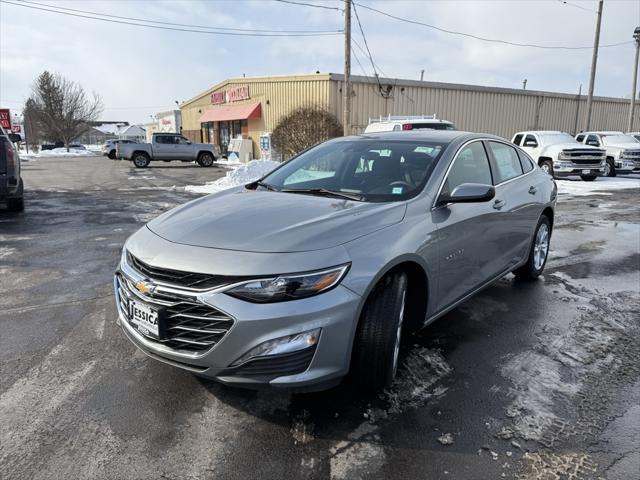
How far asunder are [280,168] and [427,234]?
1831mm

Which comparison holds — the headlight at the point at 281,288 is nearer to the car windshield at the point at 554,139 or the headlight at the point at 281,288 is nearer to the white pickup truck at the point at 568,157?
the white pickup truck at the point at 568,157

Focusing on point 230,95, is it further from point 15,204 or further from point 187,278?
point 187,278

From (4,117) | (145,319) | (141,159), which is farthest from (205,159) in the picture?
(145,319)

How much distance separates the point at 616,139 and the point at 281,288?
23.2m

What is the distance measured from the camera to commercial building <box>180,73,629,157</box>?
23.6 meters

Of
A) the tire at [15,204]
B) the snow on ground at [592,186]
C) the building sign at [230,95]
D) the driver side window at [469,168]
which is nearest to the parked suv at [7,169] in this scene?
the tire at [15,204]

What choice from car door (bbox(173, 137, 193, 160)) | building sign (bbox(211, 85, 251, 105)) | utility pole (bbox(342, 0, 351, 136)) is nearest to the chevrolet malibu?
utility pole (bbox(342, 0, 351, 136))

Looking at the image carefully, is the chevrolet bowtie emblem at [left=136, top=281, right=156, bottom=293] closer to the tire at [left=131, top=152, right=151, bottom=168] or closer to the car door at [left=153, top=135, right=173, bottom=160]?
the car door at [left=153, top=135, right=173, bottom=160]

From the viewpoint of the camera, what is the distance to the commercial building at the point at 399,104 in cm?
2358

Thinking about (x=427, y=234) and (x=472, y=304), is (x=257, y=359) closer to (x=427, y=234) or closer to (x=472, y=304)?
(x=427, y=234)

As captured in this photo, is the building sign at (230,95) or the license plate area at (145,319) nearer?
the license plate area at (145,319)

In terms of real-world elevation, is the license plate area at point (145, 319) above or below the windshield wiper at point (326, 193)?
below

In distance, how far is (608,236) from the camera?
8234 millimetres

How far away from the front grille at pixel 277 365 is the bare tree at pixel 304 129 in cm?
2021
